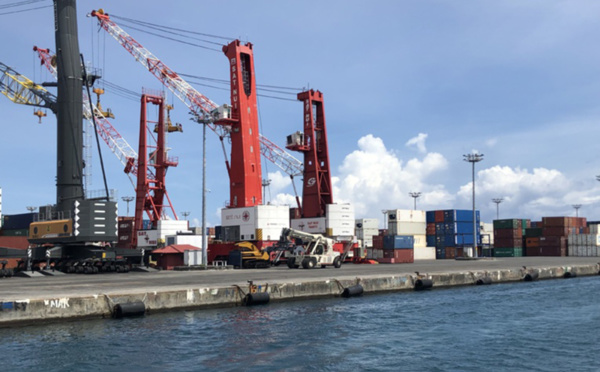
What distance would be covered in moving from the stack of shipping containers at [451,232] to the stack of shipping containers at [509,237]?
9.90 m

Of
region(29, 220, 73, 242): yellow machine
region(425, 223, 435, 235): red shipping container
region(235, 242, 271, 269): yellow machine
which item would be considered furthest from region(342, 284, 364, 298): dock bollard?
region(425, 223, 435, 235): red shipping container

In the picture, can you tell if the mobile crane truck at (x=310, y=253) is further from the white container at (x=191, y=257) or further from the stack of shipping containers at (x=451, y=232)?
the stack of shipping containers at (x=451, y=232)

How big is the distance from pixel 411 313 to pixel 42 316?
50.7ft

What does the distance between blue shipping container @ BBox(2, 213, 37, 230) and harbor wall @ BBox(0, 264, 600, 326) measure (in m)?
51.3

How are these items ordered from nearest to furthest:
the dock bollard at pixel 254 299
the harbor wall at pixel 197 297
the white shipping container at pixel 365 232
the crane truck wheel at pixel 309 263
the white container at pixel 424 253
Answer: the harbor wall at pixel 197 297 → the dock bollard at pixel 254 299 → the crane truck wheel at pixel 309 263 → the white container at pixel 424 253 → the white shipping container at pixel 365 232

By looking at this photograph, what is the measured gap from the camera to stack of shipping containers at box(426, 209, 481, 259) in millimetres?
89875

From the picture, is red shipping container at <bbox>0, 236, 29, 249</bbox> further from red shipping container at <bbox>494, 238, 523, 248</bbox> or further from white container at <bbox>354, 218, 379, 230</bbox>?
red shipping container at <bbox>494, 238, 523, 248</bbox>

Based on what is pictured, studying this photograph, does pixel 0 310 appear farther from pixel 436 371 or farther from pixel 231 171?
pixel 231 171

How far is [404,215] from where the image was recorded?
3575 inches

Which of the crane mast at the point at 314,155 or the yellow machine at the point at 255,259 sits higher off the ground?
the crane mast at the point at 314,155

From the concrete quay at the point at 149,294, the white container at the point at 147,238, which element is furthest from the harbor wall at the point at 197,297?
the white container at the point at 147,238

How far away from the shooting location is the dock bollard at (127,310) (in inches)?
919

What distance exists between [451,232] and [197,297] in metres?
69.8

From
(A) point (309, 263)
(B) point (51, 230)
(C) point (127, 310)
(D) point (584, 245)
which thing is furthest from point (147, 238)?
(D) point (584, 245)
